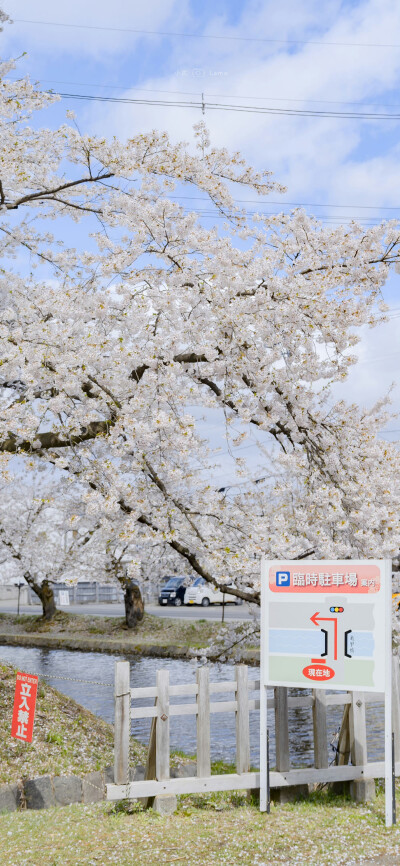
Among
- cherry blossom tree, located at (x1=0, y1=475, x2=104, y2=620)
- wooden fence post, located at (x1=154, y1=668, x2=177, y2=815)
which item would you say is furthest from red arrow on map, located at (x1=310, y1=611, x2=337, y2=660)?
cherry blossom tree, located at (x1=0, y1=475, x2=104, y2=620)

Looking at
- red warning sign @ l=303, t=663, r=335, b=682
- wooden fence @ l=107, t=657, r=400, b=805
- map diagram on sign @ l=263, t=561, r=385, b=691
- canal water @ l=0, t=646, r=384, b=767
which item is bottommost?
canal water @ l=0, t=646, r=384, b=767

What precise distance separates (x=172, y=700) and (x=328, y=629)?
30.4 feet

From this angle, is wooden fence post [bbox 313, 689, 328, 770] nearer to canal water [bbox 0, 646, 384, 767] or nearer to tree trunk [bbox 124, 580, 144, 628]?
canal water [bbox 0, 646, 384, 767]

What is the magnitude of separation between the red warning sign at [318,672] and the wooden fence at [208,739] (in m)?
0.52

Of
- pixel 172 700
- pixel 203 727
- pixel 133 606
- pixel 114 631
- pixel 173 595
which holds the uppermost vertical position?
pixel 203 727

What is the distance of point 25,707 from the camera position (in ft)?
26.9

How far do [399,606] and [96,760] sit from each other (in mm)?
4786

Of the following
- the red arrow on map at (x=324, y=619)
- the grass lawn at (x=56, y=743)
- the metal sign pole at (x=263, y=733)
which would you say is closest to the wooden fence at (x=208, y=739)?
the metal sign pole at (x=263, y=733)

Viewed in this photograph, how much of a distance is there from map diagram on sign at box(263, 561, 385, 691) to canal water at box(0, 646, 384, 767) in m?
1.83

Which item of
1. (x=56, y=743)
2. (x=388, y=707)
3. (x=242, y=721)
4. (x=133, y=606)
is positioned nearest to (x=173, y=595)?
(x=133, y=606)

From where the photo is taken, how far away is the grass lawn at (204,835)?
17.8ft

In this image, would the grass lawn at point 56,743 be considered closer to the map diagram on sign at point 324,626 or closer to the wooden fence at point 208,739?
the wooden fence at point 208,739

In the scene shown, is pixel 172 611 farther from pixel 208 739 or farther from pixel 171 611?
pixel 208 739

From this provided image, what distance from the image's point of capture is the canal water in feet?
38.1
